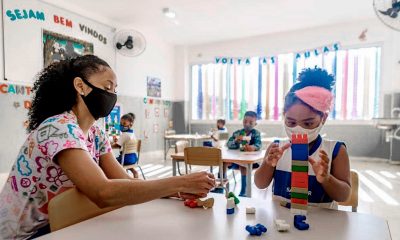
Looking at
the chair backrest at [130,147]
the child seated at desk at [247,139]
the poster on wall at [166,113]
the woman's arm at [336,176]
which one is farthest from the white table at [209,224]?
the poster on wall at [166,113]

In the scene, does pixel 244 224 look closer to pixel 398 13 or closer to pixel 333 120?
pixel 398 13

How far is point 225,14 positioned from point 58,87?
5.16 metres

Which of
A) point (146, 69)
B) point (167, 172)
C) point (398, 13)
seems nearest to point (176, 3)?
point (146, 69)

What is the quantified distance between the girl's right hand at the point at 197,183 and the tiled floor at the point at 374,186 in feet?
3.45

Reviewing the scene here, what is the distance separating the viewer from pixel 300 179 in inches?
34.8

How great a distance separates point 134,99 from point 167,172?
2238 mm

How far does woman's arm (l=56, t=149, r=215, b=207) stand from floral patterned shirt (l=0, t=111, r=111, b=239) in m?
0.07

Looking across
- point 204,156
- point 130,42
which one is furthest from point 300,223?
point 130,42

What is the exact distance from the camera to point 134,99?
21.2 feet

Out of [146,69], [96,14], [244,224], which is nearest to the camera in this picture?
[244,224]

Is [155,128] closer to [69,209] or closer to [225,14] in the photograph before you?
[225,14]

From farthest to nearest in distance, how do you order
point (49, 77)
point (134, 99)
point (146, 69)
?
point (146, 69), point (134, 99), point (49, 77)

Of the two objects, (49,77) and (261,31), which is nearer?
(49,77)

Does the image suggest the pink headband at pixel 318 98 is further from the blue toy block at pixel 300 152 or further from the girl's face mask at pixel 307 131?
the blue toy block at pixel 300 152
